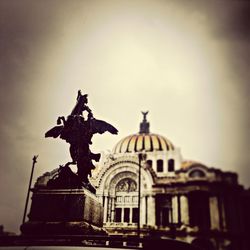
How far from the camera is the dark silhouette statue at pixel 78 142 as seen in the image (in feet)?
14.8

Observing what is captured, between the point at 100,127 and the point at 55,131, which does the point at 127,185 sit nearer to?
the point at 100,127

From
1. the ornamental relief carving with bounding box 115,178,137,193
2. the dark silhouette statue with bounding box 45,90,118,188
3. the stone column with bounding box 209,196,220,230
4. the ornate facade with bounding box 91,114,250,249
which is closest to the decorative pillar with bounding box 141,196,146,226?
the ornate facade with bounding box 91,114,250,249

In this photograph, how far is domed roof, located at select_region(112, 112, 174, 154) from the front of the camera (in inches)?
857

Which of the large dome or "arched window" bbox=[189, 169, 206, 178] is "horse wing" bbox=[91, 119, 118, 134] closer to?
"arched window" bbox=[189, 169, 206, 178]

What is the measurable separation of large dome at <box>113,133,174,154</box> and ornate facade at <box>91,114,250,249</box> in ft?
0.27

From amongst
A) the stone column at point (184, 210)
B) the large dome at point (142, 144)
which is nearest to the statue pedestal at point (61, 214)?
the stone column at point (184, 210)

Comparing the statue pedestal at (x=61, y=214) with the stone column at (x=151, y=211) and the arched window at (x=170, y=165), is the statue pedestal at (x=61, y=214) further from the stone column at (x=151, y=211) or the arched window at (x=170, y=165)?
the arched window at (x=170, y=165)

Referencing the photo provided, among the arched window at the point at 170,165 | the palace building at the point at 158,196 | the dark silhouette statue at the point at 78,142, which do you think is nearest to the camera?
the dark silhouette statue at the point at 78,142

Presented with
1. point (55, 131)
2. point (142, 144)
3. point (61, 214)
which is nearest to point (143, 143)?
point (142, 144)

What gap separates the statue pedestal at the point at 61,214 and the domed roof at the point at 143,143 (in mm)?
16771

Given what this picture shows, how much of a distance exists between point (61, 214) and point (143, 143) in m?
18.4

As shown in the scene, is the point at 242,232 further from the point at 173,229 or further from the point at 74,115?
the point at 173,229

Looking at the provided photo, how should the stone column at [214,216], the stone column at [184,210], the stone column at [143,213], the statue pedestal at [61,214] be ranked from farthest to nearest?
1. the stone column at [143,213]
2. the stone column at [184,210]
3. the stone column at [214,216]
4. the statue pedestal at [61,214]

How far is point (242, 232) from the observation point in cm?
804
